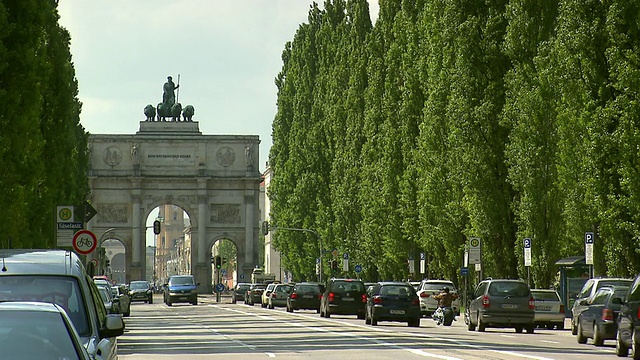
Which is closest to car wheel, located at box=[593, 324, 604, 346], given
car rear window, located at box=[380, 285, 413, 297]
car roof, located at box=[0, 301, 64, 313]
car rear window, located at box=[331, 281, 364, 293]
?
car rear window, located at box=[380, 285, 413, 297]

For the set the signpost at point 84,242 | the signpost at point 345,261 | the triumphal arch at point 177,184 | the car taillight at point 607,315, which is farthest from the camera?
the triumphal arch at point 177,184

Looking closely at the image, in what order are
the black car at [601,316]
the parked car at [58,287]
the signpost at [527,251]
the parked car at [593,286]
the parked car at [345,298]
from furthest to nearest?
the parked car at [345,298] → the signpost at [527,251] → the parked car at [593,286] → the black car at [601,316] → the parked car at [58,287]

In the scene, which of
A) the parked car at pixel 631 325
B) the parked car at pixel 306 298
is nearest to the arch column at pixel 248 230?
the parked car at pixel 306 298

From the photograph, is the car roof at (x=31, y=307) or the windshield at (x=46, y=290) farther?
the windshield at (x=46, y=290)

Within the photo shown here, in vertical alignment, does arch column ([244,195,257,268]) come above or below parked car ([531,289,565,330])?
above

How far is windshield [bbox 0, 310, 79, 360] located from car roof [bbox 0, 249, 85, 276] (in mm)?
3492

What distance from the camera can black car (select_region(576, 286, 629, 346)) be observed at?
29.4 metres

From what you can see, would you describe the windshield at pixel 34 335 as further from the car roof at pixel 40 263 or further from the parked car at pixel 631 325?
the parked car at pixel 631 325

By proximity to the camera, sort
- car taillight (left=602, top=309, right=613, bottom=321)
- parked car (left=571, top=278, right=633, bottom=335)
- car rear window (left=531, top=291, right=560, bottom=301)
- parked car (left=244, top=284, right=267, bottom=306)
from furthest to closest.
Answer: parked car (left=244, top=284, right=267, bottom=306) < car rear window (left=531, top=291, right=560, bottom=301) < parked car (left=571, top=278, right=633, bottom=335) < car taillight (left=602, top=309, right=613, bottom=321)

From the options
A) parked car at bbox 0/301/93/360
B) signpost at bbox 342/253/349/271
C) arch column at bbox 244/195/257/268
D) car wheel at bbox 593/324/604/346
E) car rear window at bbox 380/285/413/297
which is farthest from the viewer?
arch column at bbox 244/195/257/268

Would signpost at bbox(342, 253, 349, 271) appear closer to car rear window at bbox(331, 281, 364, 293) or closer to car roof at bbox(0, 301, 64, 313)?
car rear window at bbox(331, 281, 364, 293)

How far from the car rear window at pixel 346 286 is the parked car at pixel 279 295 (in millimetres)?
21459

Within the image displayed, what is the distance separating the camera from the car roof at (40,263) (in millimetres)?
13789

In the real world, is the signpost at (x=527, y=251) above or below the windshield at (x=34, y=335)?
above
